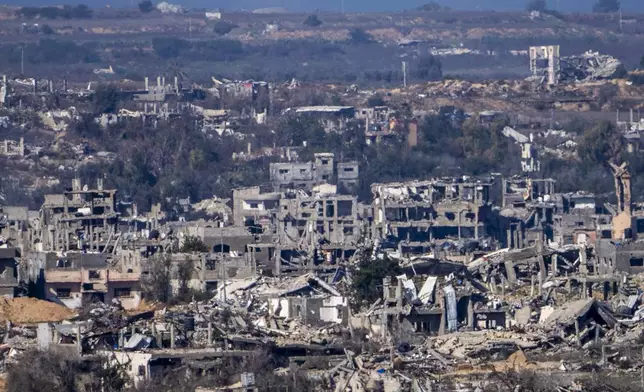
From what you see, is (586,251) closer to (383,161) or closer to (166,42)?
(383,161)

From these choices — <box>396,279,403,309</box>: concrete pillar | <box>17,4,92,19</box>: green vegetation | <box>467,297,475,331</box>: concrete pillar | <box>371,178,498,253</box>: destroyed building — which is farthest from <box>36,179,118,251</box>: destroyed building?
<box>17,4,92,19</box>: green vegetation

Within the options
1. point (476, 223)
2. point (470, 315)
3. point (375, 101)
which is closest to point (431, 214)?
point (476, 223)

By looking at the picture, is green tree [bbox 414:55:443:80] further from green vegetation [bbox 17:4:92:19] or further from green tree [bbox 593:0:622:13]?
green tree [bbox 593:0:622:13]

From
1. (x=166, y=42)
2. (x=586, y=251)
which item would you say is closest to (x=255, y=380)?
(x=586, y=251)

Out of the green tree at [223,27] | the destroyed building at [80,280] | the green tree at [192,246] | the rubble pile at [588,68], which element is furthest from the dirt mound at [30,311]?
the green tree at [223,27]

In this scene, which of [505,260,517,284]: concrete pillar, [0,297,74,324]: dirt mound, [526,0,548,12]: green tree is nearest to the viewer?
[0,297,74,324]: dirt mound

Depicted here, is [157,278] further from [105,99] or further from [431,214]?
[105,99]

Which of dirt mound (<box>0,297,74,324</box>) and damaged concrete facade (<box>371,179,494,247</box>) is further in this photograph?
damaged concrete facade (<box>371,179,494,247</box>)
